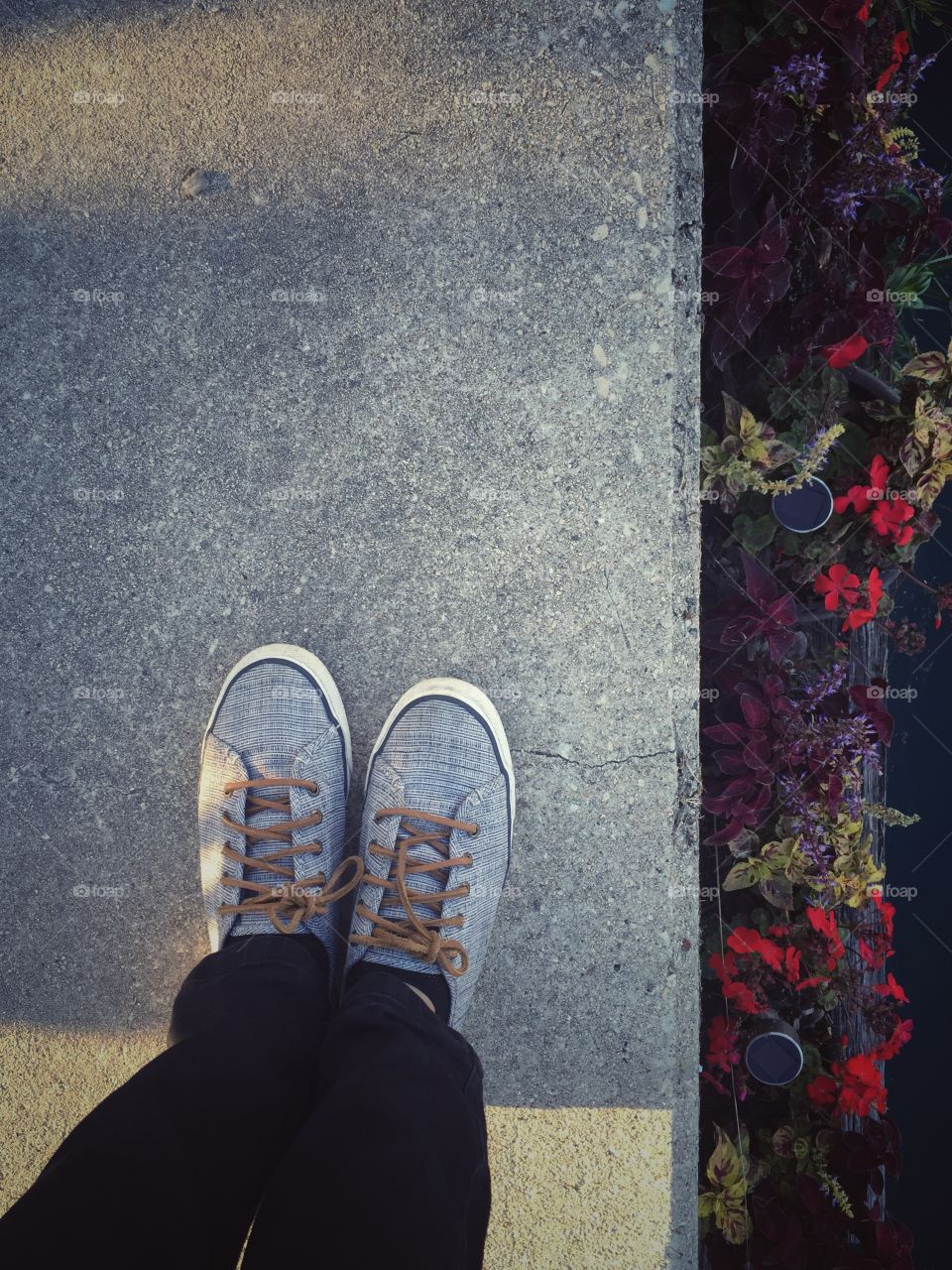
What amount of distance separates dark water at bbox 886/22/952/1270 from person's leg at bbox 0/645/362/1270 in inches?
54.2

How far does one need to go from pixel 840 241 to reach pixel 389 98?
0.95 metres

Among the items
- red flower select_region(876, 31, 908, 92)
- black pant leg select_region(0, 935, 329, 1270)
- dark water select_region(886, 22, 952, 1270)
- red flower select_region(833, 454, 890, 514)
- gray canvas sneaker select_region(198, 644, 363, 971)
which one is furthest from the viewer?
dark water select_region(886, 22, 952, 1270)

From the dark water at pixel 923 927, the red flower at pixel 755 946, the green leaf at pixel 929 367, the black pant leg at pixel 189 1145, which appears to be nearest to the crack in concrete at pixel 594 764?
the red flower at pixel 755 946

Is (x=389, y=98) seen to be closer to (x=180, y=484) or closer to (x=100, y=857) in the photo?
(x=180, y=484)

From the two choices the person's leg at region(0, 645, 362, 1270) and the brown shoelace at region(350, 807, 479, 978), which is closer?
the person's leg at region(0, 645, 362, 1270)

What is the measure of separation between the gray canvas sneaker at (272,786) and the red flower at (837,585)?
3.21ft

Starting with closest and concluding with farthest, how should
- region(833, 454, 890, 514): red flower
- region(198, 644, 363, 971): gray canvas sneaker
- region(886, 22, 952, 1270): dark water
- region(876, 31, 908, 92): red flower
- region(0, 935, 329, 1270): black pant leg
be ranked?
region(0, 935, 329, 1270): black pant leg → region(876, 31, 908, 92): red flower → region(833, 454, 890, 514): red flower → region(198, 644, 363, 971): gray canvas sneaker → region(886, 22, 952, 1270): dark water

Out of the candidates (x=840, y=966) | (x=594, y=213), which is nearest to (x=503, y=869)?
(x=840, y=966)

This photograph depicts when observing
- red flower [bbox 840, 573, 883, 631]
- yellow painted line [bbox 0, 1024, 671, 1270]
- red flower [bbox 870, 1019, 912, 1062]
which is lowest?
yellow painted line [bbox 0, 1024, 671, 1270]

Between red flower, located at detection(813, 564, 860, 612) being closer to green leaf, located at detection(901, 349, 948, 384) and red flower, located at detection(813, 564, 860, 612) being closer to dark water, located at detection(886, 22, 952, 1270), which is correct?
green leaf, located at detection(901, 349, 948, 384)

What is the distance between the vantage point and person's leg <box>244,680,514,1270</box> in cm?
90

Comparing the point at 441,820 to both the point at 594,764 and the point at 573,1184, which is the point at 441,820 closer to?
the point at 594,764

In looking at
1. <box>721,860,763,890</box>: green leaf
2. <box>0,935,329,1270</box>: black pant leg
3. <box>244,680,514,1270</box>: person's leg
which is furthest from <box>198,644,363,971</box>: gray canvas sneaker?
<box>721,860,763,890</box>: green leaf

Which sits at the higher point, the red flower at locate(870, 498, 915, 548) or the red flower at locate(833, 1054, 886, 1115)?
the red flower at locate(870, 498, 915, 548)
